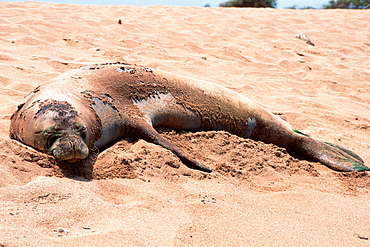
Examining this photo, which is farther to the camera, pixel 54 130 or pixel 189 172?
pixel 189 172

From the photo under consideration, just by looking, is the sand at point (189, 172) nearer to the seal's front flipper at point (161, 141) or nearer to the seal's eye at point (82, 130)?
the seal's front flipper at point (161, 141)

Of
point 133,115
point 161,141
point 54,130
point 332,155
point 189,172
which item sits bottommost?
point 332,155

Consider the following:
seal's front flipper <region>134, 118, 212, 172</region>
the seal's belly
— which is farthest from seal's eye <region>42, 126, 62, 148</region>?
the seal's belly

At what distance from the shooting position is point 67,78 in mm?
3465

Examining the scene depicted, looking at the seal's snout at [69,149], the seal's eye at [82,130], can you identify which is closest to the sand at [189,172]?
the seal's snout at [69,149]

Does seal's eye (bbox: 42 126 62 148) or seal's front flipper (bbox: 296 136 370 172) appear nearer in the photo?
seal's eye (bbox: 42 126 62 148)

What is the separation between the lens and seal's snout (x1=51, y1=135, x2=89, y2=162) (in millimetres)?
2643

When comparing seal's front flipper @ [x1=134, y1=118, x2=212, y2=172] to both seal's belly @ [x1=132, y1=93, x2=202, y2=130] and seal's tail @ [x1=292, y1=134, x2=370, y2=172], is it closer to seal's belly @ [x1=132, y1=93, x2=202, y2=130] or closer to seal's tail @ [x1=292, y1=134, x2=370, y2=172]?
seal's belly @ [x1=132, y1=93, x2=202, y2=130]

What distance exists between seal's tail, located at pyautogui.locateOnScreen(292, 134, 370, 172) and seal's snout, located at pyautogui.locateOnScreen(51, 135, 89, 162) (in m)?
2.34

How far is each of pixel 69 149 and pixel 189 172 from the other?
2.95ft

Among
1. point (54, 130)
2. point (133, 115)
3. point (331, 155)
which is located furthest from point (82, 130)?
point (331, 155)

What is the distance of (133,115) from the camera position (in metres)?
3.45

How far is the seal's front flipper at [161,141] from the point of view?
126 inches

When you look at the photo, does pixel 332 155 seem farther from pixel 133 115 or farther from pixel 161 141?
pixel 133 115
